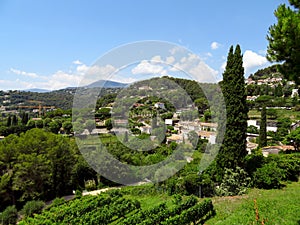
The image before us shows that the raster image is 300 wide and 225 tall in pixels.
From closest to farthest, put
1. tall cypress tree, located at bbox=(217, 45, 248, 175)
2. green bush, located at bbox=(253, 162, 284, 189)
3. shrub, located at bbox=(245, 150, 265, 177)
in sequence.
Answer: green bush, located at bbox=(253, 162, 284, 189)
tall cypress tree, located at bbox=(217, 45, 248, 175)
shrub, located at bbox=(245, 150, 265, 177)

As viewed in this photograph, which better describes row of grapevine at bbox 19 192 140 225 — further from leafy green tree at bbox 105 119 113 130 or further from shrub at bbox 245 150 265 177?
shrub at bbox 245 150 265 177

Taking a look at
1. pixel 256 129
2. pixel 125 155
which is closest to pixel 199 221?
pixel 125 155

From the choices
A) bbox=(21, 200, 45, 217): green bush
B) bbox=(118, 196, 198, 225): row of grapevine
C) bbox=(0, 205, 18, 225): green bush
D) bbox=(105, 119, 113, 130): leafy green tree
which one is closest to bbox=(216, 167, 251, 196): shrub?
bbox=(118, 196, 198, 225): row of grapevine

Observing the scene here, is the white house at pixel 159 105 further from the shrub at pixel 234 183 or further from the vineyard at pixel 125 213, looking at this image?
the vineyard at pixel 125 213

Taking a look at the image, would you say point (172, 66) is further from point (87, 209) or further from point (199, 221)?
point (87, 209)

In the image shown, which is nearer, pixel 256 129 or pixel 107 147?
pixel 107 147

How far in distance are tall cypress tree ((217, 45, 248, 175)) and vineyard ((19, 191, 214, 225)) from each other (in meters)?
2.53

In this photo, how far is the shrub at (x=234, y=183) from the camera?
27.8 ft

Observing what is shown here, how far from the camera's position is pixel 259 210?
5996 mm

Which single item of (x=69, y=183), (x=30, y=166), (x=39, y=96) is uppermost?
(x=39, y=96)

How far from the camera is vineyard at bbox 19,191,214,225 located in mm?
6047

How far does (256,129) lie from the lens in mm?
31062

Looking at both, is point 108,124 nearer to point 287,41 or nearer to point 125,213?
point 125,213

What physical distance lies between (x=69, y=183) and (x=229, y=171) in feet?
28.6
